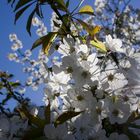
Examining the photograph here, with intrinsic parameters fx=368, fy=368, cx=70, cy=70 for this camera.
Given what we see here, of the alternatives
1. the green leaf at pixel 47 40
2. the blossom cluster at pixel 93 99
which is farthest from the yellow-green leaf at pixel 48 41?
the blossom cluster at pixel 93 99

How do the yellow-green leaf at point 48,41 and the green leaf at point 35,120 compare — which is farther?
the yellow-green leaf at point 48,41

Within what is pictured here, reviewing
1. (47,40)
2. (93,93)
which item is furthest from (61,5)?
(93,93)

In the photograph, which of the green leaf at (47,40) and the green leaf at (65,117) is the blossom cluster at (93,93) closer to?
the green leaf at (65,117)

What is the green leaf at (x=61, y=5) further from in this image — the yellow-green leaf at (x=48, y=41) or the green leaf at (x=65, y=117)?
the green leaf at (x=65, y=117)

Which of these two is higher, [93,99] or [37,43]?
[37,43]

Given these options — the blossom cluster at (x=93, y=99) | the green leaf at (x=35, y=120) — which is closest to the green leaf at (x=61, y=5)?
the blossom cluster at (x=93, y=99)

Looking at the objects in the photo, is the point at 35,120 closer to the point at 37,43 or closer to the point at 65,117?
the point at 65,117

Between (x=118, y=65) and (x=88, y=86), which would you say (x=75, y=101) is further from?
(x=118, y=65)

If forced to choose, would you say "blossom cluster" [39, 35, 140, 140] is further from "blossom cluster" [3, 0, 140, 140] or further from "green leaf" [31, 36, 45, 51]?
"green leaf" [31, 36, 45, 51]

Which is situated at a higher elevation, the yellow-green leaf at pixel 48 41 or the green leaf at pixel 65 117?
the yellow-green leaf at pixel 48 41

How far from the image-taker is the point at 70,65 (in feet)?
3.83

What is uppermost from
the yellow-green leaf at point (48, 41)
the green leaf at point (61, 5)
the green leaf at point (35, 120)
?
the green leaf at point (61, 5)

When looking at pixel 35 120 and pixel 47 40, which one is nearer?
pixel 35 120

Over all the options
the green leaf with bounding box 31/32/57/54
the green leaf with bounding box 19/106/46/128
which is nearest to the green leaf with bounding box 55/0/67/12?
the green leaf with bounding box 31/32/57/54
